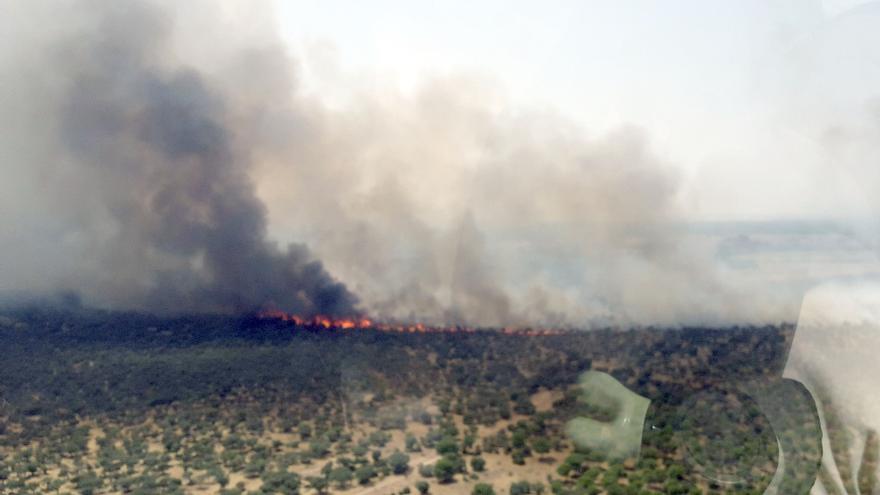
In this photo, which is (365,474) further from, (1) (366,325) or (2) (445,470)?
(1) (366,325)

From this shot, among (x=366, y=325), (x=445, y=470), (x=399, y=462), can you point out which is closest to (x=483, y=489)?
(x=445, y=470)

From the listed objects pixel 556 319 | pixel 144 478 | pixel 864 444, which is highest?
pixel 556 319

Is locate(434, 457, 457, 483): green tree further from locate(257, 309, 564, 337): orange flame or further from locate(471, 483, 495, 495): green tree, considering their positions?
locate(257, 309, 564, 337): orange flame

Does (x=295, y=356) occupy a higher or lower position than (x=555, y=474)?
higher

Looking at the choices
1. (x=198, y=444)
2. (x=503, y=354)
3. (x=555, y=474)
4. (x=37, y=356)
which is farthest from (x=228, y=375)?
(x=555, y=474)

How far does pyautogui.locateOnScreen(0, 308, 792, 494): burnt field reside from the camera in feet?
66.8

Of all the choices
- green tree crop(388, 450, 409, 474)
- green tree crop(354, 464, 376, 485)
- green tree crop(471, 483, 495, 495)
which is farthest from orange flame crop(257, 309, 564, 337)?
green tree crop(471, 483, 495, 495)

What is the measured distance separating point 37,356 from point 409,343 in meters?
14.9

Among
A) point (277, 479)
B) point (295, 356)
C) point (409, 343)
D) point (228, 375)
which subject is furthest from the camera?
point (409, 343)

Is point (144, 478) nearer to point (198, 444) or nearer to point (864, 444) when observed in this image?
point (198, 444)

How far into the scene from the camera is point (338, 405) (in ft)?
86.4

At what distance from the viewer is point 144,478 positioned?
20.5 m

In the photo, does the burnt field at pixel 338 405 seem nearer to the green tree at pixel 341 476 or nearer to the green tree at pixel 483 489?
the green tree at pixel 341 476

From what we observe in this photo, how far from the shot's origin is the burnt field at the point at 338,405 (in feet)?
66.8
